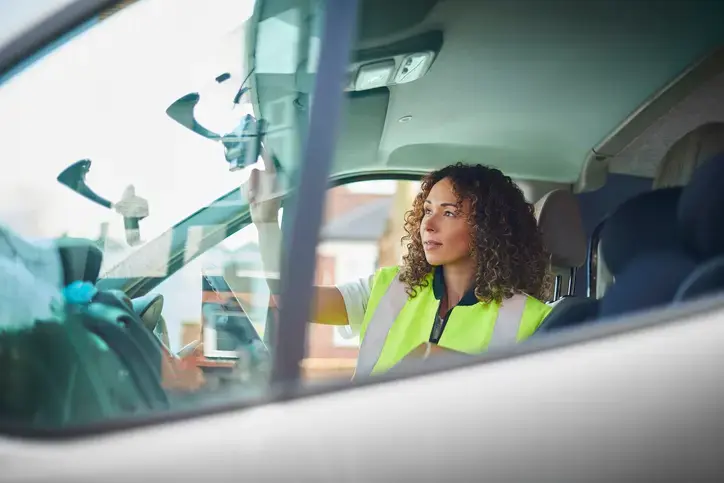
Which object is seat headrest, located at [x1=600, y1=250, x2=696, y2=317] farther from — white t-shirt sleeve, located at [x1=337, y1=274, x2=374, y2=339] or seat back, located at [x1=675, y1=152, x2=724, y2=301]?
white t-shirt sleeve, located at [x1=337, y1=274, x2=374, y2=339]

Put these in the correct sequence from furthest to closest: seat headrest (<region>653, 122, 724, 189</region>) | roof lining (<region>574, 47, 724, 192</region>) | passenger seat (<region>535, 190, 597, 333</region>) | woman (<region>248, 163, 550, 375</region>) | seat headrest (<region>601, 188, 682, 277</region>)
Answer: passenger seat (<region>535, 190, 597, 333</region>)
woman (<region>248, 163, 550, 375</region>)
roof lining (<region>574, 47, 724, 192</region>)
seat headrest (<region>653, 122, 724, 189</region>)
seat headrest (<region>601, 188, 682, 277</region>)

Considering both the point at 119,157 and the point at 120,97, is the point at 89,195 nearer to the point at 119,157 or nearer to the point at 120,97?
the point at 119,157

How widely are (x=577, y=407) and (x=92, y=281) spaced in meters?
0.94

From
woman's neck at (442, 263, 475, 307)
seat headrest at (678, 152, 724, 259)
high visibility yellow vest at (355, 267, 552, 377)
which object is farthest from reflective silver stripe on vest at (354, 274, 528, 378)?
seat headrest at (678, 152, 724, 259)

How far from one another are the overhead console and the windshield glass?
389mm

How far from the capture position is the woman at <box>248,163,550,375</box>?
6.35ft

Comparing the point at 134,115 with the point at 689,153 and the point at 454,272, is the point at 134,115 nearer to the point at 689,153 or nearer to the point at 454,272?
the point at 454,272

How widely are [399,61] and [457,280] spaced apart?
2.17ft

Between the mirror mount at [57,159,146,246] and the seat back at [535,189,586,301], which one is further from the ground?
the mirror mount at [57,159,146,246]

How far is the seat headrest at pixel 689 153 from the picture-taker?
5.15 feet

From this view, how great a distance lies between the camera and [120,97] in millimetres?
1328

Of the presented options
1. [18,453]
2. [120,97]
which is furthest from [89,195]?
[18,453]

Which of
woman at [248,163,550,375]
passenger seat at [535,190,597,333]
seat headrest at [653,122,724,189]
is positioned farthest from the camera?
passenger seat at [535,190,597,333]

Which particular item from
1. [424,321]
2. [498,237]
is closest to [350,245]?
[424,321]
